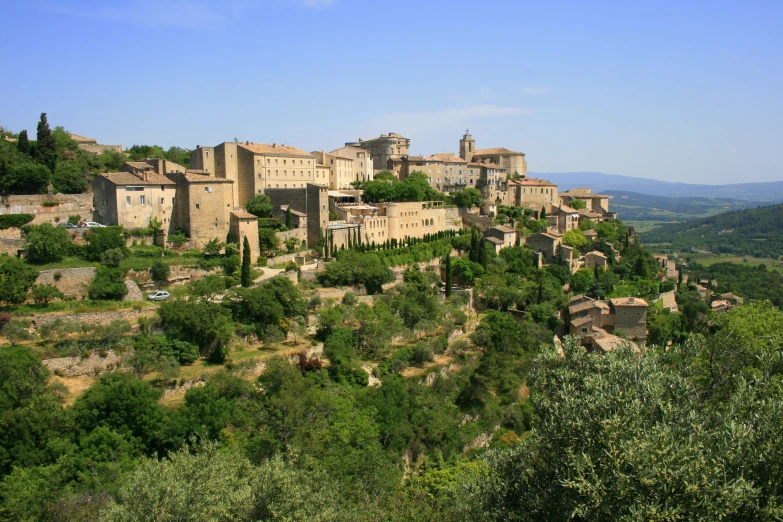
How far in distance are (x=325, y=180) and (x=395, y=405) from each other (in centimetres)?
2784

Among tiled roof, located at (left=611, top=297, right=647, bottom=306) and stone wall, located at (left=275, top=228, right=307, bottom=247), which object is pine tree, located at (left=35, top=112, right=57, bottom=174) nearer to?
stone wall, located at (left=275, top=228, right=307, bottom=247)

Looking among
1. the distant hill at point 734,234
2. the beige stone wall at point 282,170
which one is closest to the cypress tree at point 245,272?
the beige stone wall at point 282,170

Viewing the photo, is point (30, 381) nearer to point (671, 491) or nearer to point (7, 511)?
point (7, 511)

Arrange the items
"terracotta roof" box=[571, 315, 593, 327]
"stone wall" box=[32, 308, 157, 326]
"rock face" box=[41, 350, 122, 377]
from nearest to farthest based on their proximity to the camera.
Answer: "rock face" box=[41, 350, 122, 377], "stone wall" box=[32, 308, 157, 326], "terracotta roof" box=[571, 315, 593, 327]

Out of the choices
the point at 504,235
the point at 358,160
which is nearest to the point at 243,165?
the point at 358,160

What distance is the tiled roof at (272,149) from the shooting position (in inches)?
1674

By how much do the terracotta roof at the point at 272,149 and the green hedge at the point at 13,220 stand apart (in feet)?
47.1

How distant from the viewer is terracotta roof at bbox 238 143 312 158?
42519 mm

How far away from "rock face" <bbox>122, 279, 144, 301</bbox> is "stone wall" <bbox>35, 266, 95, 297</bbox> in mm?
1608

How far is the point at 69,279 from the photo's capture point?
28391 mm

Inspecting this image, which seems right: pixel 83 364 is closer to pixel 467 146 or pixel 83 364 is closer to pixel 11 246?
pixel 11 246

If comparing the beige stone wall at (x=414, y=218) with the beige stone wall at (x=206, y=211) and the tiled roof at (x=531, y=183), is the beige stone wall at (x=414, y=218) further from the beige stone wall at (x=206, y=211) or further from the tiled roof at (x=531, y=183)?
the tiled roof at (x=531, y=183)

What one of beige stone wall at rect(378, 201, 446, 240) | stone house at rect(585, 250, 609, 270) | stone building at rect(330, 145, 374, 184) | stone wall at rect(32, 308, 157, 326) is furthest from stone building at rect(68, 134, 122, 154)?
stone house at rect(585, 250, 609, 270)

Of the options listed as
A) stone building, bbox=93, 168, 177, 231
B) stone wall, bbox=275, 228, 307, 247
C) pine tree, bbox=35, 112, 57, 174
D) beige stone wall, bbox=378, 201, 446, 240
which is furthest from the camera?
beige stone wall, bbox=378, 201, 446, 240
